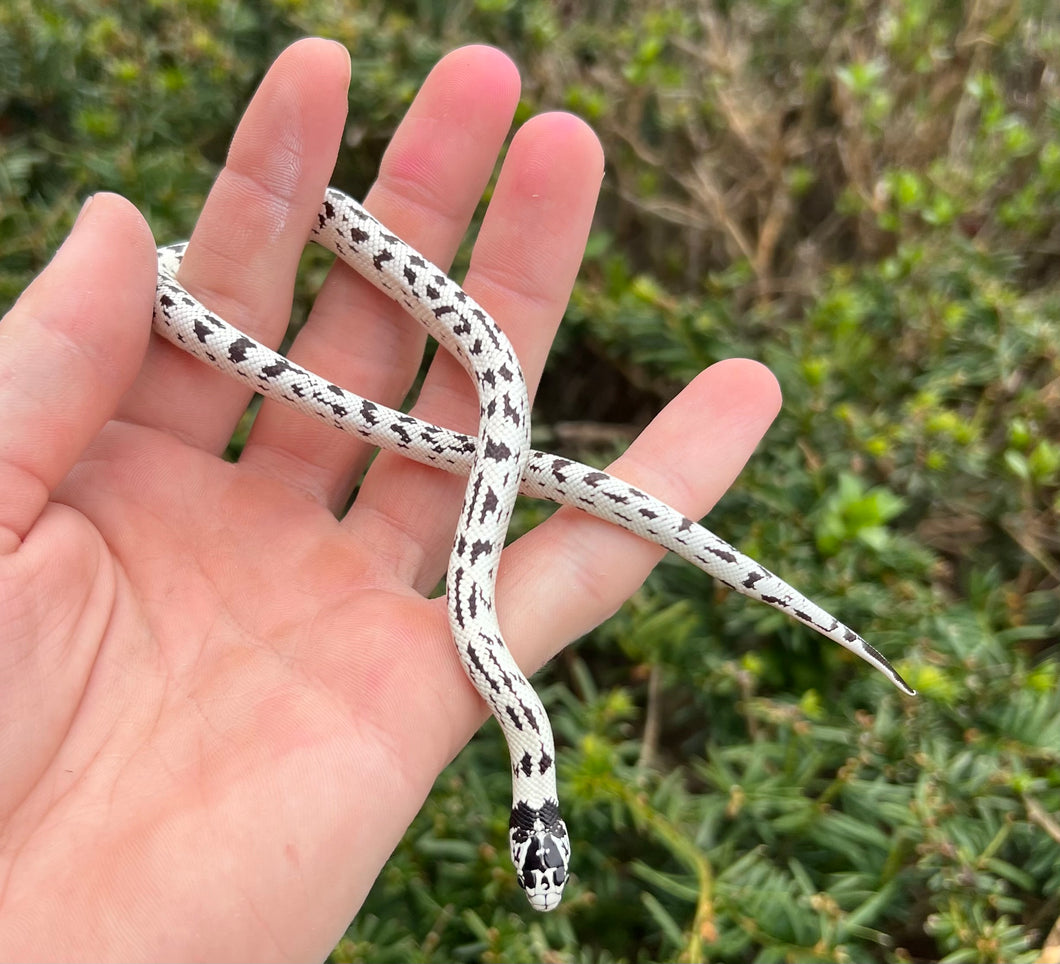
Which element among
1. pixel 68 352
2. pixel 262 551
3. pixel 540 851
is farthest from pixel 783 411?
pixel 68 352

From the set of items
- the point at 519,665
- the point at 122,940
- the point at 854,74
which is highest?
the point at 854,74

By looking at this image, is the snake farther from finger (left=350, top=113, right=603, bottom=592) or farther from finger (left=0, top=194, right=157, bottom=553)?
finger (left=0, top=194, right=157, bottom=553)

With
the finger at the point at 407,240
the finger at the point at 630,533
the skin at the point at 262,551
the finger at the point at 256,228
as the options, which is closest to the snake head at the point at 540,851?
the skin at the point at 262,551

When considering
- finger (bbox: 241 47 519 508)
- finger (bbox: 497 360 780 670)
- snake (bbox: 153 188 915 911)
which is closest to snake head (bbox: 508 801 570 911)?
snake (bbox: 153 188 915 911)

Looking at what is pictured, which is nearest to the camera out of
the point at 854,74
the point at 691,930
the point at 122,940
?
the point at 122,940

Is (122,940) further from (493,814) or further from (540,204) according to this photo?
(540,204)

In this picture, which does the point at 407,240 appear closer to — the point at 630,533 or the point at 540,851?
the point at 630,533

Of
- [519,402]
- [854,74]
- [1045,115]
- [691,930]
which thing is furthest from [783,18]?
[691,930]

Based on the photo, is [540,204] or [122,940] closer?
[122,940]
